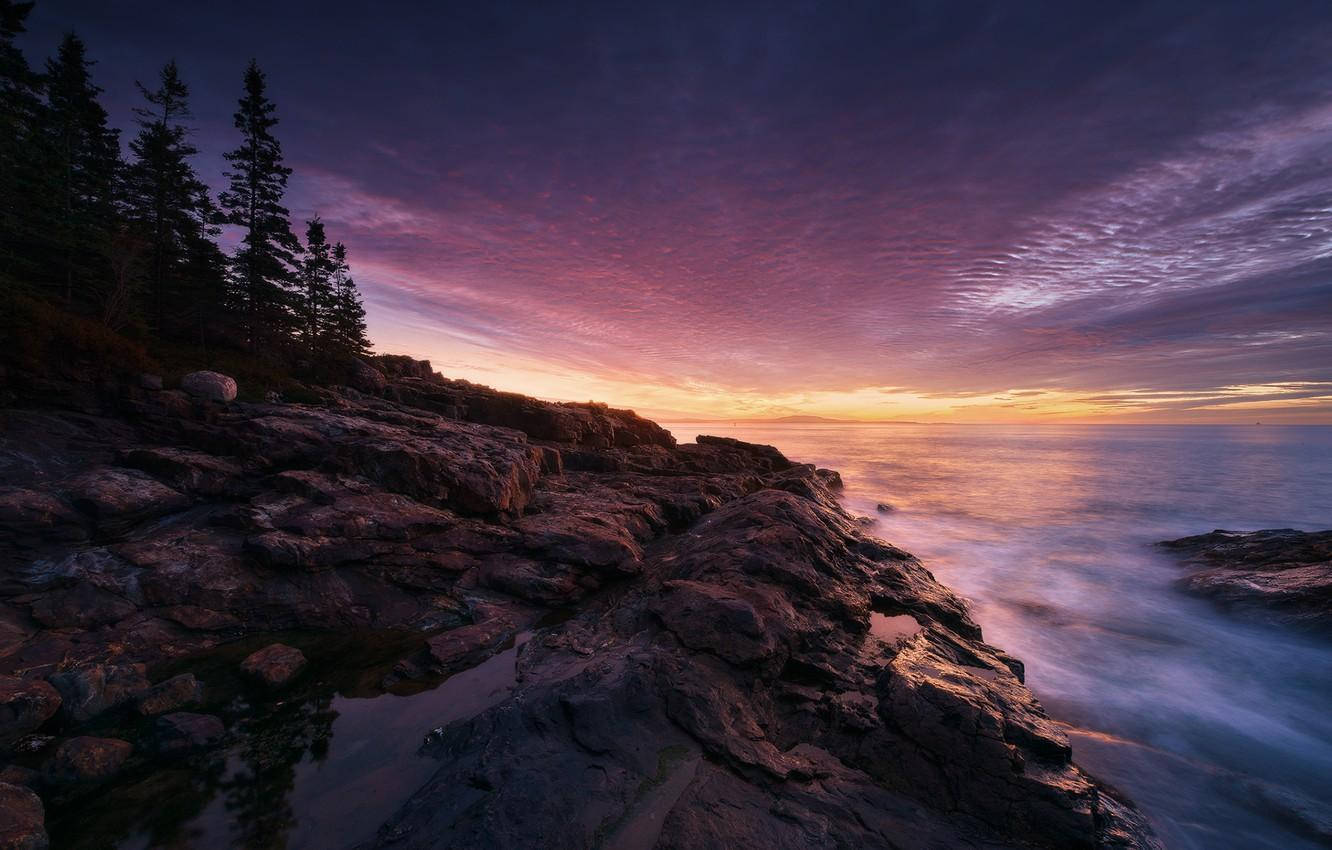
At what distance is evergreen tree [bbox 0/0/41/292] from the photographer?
59.8 feet

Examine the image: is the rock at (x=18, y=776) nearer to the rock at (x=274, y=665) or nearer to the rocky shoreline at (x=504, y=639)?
the rocky shoreline at (x=504, y=639)

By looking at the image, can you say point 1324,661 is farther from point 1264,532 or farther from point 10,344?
point 10,344

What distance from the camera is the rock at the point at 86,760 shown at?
5539 mm

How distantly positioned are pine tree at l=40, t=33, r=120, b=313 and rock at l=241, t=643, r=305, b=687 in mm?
23568

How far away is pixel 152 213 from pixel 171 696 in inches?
1266

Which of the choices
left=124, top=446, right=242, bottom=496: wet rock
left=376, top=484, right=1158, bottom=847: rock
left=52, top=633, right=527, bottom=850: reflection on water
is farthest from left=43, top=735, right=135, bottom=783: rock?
left=124, top=446, right=242, bottom=496: wet rock

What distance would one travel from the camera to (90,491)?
978 centimetres

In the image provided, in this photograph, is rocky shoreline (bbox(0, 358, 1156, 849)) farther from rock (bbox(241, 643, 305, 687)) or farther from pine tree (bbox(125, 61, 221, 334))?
pine tree (bbox(125, 61, 221, 334))

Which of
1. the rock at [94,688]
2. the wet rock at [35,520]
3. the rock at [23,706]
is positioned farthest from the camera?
the wet rock at [35,520]

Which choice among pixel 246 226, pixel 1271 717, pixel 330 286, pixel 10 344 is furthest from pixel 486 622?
pixel 330 286

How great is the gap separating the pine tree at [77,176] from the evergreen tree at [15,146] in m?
0.68

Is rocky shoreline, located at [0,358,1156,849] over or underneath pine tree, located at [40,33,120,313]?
underneath

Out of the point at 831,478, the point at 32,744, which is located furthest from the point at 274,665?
the point at 831,478

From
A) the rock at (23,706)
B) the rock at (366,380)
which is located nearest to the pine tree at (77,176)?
the rock at (366,380)
